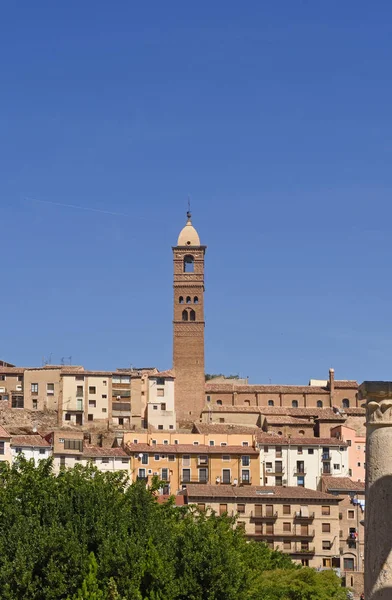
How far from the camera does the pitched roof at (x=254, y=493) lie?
6512 centimetres

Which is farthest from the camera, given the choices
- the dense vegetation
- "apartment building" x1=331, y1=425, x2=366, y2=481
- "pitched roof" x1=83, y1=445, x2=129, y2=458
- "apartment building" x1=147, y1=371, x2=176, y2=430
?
"apartment building" x1=147, y1=371, x2=176, y2=430

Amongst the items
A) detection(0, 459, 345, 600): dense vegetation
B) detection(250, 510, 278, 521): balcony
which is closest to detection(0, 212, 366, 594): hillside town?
detection(250, 510, 278, 521): balcony

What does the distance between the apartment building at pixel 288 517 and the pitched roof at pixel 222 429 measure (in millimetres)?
12991

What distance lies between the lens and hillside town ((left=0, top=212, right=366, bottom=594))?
6512cm

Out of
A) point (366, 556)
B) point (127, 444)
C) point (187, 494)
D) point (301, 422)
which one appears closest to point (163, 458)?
point (127, 444)

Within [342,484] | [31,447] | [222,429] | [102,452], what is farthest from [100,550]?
[222,429]

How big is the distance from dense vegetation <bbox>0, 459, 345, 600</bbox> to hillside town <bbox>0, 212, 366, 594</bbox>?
2399 cm

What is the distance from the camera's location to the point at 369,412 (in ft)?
26.8

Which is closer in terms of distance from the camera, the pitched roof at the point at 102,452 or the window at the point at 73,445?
the pitched roof at the point at 102,452

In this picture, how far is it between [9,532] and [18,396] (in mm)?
54510

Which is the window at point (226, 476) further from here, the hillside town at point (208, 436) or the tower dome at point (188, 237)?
the tower dome at point (188, 237)

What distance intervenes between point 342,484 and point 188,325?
2657cm

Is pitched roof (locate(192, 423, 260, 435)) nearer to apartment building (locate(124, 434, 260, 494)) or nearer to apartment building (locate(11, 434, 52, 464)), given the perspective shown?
apartment building (locate(124, 434, 260, 494))

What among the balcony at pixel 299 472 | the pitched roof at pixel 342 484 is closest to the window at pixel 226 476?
the balcony at pixel 299 472
